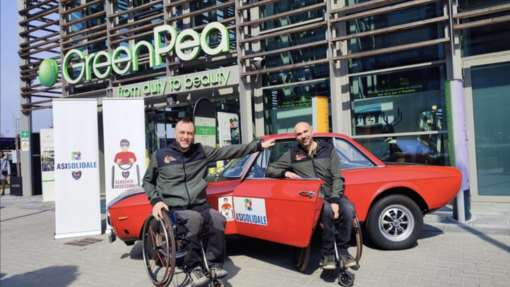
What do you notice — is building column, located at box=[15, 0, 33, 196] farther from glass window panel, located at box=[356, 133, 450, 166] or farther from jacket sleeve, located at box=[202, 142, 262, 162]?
jacket sleeve, located at box=[202, 142, 262, 162]

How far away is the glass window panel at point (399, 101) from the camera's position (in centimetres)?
867

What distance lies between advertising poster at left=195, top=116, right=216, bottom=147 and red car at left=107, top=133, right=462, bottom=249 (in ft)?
8.74

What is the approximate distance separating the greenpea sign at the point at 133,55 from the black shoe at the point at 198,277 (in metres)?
7.95

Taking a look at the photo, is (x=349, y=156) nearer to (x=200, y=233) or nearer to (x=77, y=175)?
(x=200, y=233)

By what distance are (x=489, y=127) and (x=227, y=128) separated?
6298 millimetres

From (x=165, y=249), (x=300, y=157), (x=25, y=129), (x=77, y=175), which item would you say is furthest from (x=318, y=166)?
(x=25, y=129)

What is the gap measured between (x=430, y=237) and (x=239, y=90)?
667cm

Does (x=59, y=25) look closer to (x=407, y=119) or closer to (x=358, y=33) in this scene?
(x=358, y=33)

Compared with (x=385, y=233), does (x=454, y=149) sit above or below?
above

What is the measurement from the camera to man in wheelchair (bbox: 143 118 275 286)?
360 cm

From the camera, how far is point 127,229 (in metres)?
4.91

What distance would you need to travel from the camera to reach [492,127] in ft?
27.0

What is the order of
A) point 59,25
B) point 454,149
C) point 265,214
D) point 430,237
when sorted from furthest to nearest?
1. point 59,25
2. point 454,149
3. point 430,237
4. point 265,214

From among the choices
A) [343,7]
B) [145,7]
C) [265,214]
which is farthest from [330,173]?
[145,7]
